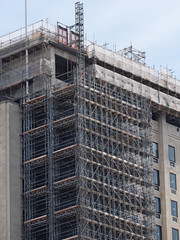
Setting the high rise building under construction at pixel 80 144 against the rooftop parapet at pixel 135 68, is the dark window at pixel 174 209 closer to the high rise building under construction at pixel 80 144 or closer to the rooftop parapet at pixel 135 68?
the high rise building under construction at pixel 80 144

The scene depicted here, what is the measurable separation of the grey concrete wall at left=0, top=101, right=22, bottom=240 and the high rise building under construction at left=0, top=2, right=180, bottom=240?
11 cm

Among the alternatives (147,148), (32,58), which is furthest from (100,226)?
(32,58)

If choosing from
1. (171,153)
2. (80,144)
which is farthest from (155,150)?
(80,144)

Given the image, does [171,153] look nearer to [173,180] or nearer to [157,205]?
[173,180]

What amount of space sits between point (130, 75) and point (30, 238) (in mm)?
24508

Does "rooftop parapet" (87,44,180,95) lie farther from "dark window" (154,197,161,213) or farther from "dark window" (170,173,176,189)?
"dark window" (154,197,161,213)

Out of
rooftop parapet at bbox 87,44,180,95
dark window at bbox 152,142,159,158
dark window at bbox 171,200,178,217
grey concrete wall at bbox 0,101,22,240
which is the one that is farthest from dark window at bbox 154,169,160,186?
grey concrete wall at bbox 0,101,22,240

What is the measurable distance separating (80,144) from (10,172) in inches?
309

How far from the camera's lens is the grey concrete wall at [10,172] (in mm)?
103812

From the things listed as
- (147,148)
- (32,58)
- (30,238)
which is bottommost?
(30,238)

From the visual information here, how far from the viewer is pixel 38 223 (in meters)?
104

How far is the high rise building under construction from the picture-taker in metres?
104

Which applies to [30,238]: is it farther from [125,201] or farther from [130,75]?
[130,75]

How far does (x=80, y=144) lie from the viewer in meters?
105
